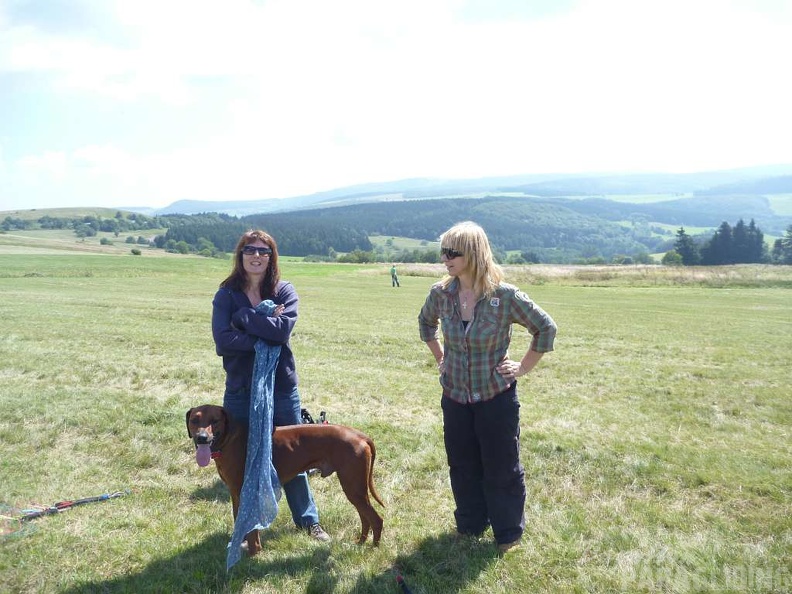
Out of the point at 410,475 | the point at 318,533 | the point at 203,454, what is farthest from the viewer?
the point at 410,475

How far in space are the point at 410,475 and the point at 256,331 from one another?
2.75 m

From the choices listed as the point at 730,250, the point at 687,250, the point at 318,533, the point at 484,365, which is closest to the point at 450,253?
the point at 484,365

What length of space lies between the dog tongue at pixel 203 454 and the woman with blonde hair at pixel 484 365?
1823 mm

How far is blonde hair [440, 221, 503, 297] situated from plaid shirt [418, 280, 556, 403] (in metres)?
0.09

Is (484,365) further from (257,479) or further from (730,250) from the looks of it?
(730,250)

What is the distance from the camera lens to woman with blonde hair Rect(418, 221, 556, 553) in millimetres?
3842

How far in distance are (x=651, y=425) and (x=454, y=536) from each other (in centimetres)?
463

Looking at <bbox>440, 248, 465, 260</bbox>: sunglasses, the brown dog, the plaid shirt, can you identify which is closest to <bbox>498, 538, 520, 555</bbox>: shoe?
the brown dog

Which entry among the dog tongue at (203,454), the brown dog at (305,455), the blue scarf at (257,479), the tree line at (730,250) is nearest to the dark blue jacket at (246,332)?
the blue scarf at (257,479)

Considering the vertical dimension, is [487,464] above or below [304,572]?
above

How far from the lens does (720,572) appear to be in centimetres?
374

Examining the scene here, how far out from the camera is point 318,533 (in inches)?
171

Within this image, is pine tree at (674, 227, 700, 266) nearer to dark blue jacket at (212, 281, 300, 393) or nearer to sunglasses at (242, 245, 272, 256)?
dark blue jacket at (212, 281, 300, 393)

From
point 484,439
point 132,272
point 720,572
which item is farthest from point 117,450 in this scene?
point 132,272
